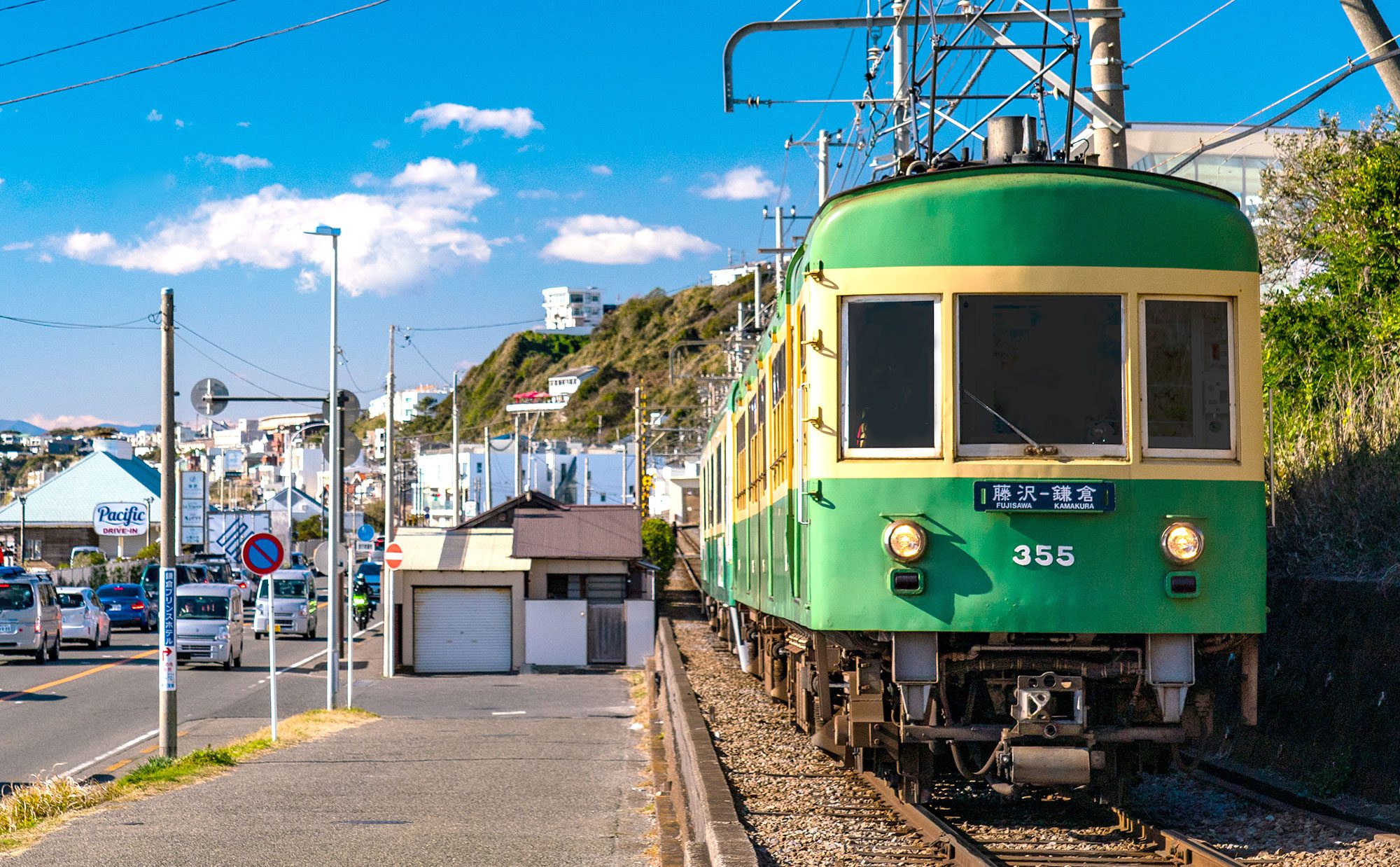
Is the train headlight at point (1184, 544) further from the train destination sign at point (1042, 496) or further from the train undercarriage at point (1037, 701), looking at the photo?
the train undercarriage at point (1037, 701)

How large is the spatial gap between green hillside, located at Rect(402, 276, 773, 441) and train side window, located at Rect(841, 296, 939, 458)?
103m

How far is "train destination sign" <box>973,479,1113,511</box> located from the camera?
7.41 m

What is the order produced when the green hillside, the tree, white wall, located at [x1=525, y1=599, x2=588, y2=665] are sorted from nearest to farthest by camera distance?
white wall, located at [x1=525, y1=599, x2=588, y2=665]
the tree
the green hillside

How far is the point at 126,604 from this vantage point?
152 ft

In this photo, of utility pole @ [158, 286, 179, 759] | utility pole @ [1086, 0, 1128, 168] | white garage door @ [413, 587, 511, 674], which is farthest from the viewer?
white garage door @ [413, 587, 511, 674]

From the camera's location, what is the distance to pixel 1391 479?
1231 cm

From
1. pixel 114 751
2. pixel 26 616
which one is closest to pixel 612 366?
pixel 26 616

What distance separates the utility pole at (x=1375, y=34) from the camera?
10.1 meters

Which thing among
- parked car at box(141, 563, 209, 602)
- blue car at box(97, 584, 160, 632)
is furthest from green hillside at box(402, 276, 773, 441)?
blue car at box(97, 584, 160, 632)

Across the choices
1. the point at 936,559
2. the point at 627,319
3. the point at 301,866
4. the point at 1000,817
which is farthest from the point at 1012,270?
the point at 627,319

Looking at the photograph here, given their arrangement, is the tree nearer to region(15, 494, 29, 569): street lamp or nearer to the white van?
the white van

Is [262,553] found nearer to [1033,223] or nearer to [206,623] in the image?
[1033,223]

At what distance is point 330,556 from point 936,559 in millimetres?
14704

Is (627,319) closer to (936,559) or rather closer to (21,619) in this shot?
(21,619)
